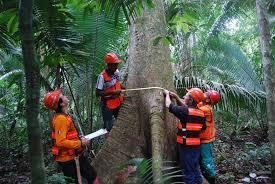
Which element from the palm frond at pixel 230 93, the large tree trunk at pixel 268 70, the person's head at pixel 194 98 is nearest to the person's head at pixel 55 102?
the person's head at pixel 194 98

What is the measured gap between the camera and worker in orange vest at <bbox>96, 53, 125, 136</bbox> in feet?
17.3

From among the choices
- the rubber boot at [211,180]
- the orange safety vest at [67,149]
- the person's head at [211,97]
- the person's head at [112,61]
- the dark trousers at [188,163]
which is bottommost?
the rubber boot at [211,180]

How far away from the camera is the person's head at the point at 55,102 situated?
4.26 metres

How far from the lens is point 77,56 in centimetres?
543

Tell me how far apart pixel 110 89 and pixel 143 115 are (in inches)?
23.1

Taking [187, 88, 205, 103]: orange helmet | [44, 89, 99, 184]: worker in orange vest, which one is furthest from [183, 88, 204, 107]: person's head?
[44, 89, 99, 184]: worker in orange vest

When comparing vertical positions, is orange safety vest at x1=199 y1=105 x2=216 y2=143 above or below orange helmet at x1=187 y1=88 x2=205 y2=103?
below

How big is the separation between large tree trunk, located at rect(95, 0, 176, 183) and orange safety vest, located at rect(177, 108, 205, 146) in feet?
0.66

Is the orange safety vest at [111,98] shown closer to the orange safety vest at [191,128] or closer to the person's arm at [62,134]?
the orange safety vest at [191,128]

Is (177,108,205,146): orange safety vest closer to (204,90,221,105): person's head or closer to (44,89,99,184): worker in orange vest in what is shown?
(204,90,221,105): person's head

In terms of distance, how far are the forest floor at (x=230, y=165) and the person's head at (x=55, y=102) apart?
2121mm

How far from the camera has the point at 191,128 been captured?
4.89 m

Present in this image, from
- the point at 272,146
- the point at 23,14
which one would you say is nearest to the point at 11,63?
the point at 272,146

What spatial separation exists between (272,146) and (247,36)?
26.9 feet
